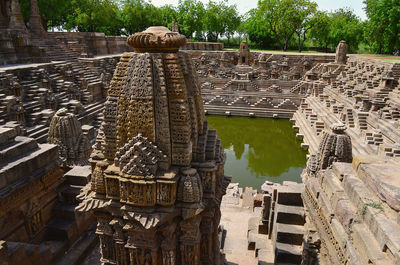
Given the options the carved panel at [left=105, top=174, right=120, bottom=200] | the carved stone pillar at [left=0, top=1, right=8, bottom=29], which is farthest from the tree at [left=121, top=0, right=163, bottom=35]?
the carved panel at [left=105, top=174, right=120, bottom=200]

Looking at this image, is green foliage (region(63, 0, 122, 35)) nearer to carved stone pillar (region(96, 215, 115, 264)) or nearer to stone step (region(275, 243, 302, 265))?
carved stone pillar (region(96, 215, 115, 264))

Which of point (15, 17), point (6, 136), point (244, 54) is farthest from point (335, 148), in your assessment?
point (244, 54)

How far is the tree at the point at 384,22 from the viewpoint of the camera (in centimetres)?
2729

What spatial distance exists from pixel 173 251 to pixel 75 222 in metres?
2.61

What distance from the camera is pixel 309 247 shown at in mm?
5523

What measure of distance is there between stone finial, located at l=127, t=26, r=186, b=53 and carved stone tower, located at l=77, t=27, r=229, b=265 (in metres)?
0.01

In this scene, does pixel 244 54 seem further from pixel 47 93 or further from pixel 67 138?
pixel 67 138

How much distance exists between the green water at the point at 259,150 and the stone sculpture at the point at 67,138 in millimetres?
7757

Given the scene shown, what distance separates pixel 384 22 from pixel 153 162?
34.8 m

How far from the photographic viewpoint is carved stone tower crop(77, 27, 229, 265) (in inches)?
160

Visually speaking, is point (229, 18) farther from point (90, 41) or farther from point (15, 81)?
point (15, 81)

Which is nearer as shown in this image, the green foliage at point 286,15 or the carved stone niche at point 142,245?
the carved stone niche at point 142,245

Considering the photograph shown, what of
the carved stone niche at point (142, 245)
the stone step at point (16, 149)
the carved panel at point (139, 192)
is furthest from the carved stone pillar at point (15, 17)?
the carved stone niche at point (142, 245)

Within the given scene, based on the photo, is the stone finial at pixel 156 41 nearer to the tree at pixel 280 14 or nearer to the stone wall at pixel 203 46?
the stone wall at pixel 203 46
